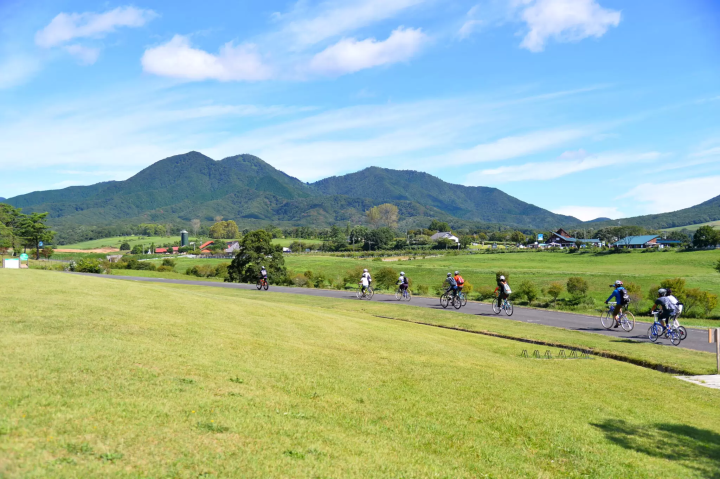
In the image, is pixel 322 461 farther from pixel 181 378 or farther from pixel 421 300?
pixel 421 300

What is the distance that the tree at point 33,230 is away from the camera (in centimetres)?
9150

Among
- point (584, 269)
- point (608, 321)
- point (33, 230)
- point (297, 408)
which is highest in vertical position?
point (33, 230)

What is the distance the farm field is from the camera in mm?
63906

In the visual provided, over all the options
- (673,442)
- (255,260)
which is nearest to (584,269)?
(255,260)

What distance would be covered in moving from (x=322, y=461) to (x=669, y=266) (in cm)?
10148

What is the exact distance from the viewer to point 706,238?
118 metres

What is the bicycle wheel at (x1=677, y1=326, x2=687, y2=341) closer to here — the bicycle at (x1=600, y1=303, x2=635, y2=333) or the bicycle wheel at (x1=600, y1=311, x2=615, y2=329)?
the bicycle at (x1=600, y1=303, x2=635, y2=333)

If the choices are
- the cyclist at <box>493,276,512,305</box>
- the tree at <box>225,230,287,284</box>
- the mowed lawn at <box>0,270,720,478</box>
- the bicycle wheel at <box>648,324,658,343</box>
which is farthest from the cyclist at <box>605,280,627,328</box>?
the tree at <box>225,230,287,284</box>

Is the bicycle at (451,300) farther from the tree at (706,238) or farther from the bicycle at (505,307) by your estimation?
the tree at (706,238)

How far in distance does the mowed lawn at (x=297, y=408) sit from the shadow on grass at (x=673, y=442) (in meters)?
0.04

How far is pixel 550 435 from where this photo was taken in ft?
27.9

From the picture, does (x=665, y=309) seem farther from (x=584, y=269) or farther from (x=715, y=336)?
(x=584, y=269)

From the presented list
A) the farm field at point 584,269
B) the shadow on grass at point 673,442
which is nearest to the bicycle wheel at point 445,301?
the farm field at point 584,269

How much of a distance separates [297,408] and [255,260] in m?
60.0
